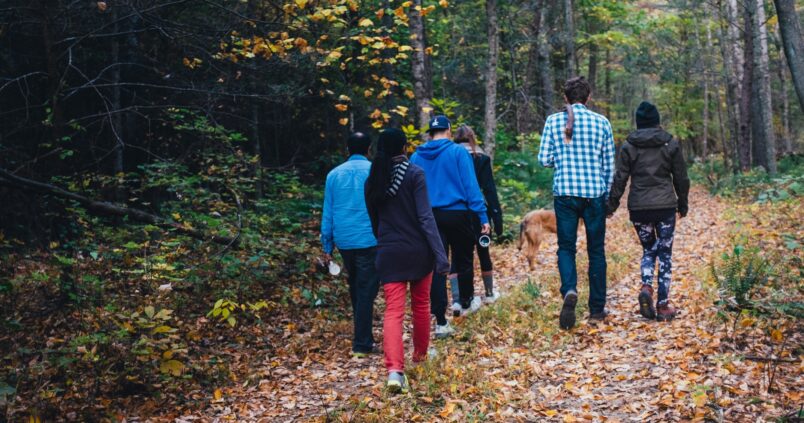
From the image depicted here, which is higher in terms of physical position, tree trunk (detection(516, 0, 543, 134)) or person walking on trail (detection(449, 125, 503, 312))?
tree trunk (detection(516, 0, 543, 134))

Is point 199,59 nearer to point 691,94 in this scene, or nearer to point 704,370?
point 704,370

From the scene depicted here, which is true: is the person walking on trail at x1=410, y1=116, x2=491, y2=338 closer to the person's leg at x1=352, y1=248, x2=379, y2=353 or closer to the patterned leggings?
the person's leg at x1=352, y1=248, x2=379, y2=353

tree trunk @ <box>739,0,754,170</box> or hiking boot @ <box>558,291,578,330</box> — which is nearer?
hiking boot @ <box>558,291,578,330</box>

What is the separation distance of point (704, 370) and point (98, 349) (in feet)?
17.5

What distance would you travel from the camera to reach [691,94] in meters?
35.8

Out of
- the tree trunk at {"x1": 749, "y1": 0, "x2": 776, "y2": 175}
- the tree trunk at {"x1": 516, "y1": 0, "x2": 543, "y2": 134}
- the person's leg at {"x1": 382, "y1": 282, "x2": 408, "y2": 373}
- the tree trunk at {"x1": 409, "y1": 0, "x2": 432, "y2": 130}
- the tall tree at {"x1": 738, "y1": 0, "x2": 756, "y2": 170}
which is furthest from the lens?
the tree trunk at {"x1": 516, "y1": 0, "x2": 543, "y2": 134}

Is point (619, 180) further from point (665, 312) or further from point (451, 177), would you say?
point (451, 177)

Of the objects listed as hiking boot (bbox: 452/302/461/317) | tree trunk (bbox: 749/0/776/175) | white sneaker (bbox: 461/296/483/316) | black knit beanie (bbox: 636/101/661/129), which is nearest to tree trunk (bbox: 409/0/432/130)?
white sneaker (bbox: 461/296/483/316)

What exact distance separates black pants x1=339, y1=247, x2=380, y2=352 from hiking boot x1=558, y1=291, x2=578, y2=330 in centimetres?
199

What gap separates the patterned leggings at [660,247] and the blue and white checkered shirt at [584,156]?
650 mm

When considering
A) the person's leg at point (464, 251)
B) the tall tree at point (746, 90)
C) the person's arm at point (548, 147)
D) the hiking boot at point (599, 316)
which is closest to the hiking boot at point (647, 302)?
the hiking boot at point (599, 316)

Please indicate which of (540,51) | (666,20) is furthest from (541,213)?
(666,20)

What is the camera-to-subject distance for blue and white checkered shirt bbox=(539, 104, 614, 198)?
6043mm

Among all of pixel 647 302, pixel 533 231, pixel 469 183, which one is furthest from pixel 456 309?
pixel 533 231
